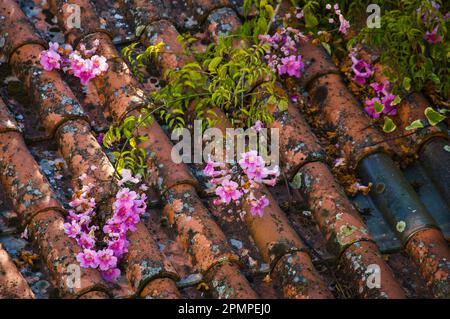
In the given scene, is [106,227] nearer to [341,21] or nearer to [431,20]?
[341,21]

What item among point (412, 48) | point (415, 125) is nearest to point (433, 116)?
point (415, 125)

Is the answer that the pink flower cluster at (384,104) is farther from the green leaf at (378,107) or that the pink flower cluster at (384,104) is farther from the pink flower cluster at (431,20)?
the pink flower cluster at (431,20)

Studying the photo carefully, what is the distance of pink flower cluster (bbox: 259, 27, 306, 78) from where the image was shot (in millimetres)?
4609

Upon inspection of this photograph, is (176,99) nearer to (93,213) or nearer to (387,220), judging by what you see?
(93,213)

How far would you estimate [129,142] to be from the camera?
4.29 metres

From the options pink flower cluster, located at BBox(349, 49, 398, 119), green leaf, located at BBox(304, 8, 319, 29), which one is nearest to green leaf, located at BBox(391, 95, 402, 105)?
pink flower cluster, located at BBox(349, 49, 398, 119)

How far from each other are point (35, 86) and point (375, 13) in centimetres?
174

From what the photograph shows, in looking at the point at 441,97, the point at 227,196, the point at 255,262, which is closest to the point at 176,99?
the point at 227,196

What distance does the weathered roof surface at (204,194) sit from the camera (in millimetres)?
3805

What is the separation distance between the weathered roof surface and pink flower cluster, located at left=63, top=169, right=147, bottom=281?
0.16 ft

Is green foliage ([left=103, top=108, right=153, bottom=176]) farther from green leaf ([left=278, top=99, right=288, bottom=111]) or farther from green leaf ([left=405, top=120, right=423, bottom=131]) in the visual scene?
green leaf ([left=405, top=120, right=423, bottom=131])

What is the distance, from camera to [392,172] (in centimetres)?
425
